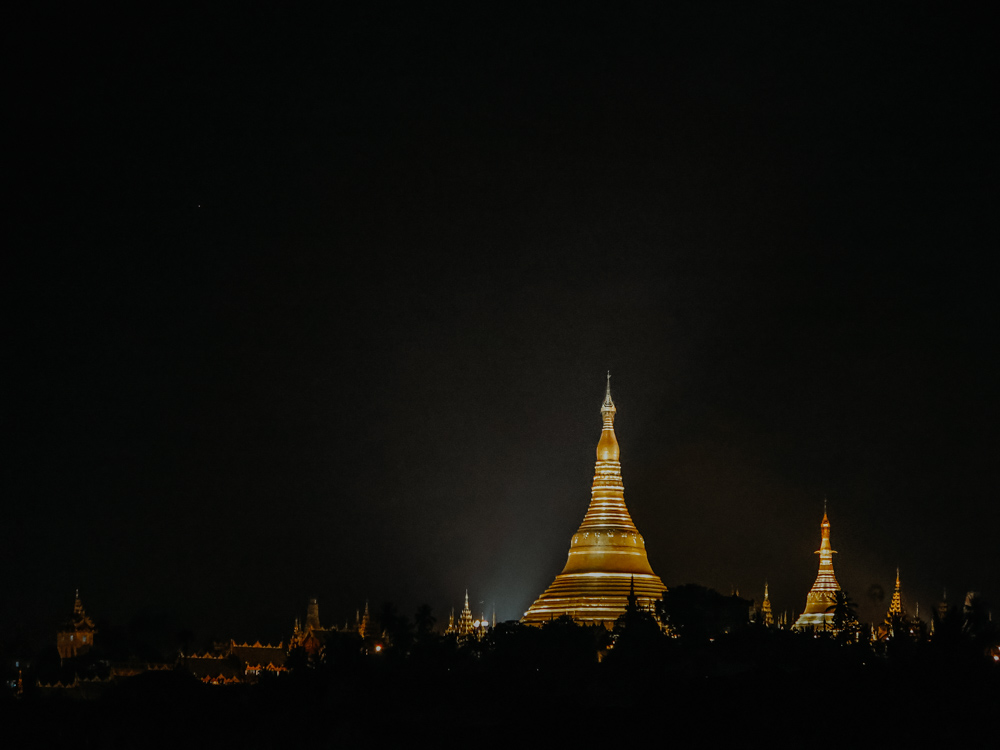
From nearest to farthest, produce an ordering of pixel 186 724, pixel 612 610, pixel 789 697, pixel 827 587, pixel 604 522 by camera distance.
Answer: pixel 789 697 < pixel 186 724 < pixel 612 610 < pixel 604 522 < pixel 827 587

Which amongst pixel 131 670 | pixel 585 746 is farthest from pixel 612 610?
pixel 585 746

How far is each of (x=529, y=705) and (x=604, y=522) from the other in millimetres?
30426

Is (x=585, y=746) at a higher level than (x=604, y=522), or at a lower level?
lower

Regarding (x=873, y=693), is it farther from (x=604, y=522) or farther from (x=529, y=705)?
(x=604, y=522)

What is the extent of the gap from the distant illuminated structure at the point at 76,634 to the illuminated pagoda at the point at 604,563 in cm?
2469

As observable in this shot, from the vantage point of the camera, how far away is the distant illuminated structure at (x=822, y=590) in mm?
86625

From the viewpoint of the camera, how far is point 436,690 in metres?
51.7

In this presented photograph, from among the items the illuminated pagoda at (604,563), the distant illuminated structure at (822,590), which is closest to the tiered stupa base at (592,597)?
the illuminated pagoda at (604,563)

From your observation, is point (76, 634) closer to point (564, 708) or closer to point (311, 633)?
point (311, 633)

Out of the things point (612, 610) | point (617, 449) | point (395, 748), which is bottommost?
point (395, 748)

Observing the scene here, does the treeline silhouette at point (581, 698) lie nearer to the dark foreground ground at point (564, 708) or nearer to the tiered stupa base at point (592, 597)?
the dark foreground ground at point (564, 708)

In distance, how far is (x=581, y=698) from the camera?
165 ft

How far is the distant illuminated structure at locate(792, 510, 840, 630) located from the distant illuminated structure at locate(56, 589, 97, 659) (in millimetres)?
35512

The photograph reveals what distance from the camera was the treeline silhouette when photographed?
46.6m
